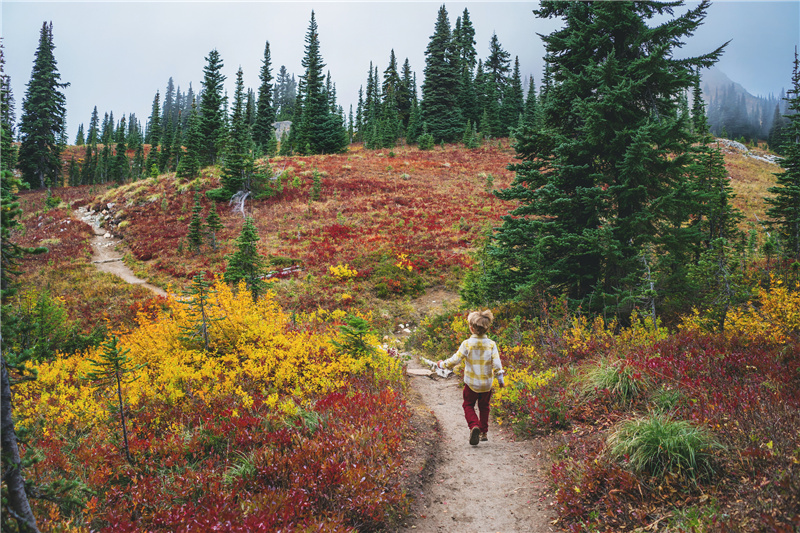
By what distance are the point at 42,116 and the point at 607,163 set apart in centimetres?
5747

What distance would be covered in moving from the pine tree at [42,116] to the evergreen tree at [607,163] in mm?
53428

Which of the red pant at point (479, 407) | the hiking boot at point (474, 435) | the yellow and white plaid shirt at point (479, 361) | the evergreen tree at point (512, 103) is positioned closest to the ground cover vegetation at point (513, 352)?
the red pant at point (479, 407)

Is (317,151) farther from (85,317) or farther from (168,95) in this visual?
(168,95)

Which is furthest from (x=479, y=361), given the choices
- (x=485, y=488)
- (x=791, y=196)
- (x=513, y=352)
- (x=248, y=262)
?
(x=791, y=196)

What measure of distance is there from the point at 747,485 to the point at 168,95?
15676cm

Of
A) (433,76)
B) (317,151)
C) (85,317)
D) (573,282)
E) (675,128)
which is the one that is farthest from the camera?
(433,76)

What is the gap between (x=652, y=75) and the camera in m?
9.22

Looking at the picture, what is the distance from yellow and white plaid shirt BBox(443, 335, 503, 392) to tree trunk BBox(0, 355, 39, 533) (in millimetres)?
4626

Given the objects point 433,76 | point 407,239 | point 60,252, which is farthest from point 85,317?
point 433,76

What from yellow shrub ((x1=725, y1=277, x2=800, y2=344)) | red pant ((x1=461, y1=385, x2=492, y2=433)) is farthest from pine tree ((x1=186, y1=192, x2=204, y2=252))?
yellow shrub ((x1=725, y1=277, x2=800, y2=344))

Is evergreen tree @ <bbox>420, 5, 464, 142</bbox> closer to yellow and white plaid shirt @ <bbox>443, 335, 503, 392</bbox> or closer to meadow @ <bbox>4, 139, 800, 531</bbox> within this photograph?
meadow @ <bbox>4, 139, 800, 531</bbox>

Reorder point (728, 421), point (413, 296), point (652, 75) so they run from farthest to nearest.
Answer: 1. point (413, 296)
2. point (652, 75)
3. point (728, 421)

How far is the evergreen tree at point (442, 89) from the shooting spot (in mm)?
54250

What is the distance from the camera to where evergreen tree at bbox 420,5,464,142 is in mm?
54250
